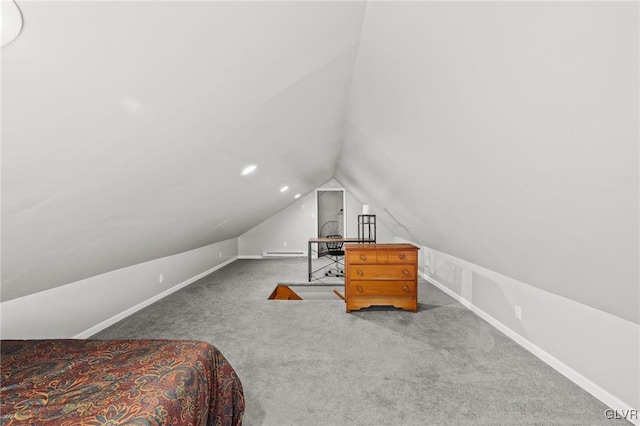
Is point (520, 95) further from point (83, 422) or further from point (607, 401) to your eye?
point (607, 401)

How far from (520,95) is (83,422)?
1969 millimetres

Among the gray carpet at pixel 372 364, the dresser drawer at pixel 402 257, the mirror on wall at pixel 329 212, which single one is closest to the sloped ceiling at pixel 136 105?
the gray carpet at pixel 372 364

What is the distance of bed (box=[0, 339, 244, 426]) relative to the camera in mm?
1067

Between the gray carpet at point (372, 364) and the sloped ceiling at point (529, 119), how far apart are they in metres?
0.75

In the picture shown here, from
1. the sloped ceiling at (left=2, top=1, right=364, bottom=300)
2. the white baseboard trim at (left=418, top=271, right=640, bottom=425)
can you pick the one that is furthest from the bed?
the white baseboard trim at (left=418, top=271, right=640, bottom=425)

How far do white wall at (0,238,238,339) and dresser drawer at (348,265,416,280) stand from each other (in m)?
2.72

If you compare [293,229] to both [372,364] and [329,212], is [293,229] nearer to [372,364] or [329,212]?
[329,212]

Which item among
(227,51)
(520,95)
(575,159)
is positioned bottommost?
(575,159)

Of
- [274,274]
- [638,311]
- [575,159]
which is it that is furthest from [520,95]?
[274,274]

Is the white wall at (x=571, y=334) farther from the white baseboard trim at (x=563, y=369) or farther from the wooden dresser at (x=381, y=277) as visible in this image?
the wooden dresser at (x=381, y=277)

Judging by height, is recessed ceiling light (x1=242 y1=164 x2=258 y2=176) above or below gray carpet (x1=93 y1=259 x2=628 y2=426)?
above

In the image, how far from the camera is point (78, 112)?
105 centimetres

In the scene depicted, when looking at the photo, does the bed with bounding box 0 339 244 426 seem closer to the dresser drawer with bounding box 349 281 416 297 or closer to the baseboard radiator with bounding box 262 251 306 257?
the dresser drawer with bounding box 349 281 416 297

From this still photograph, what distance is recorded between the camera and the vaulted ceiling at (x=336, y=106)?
2.85 ft
